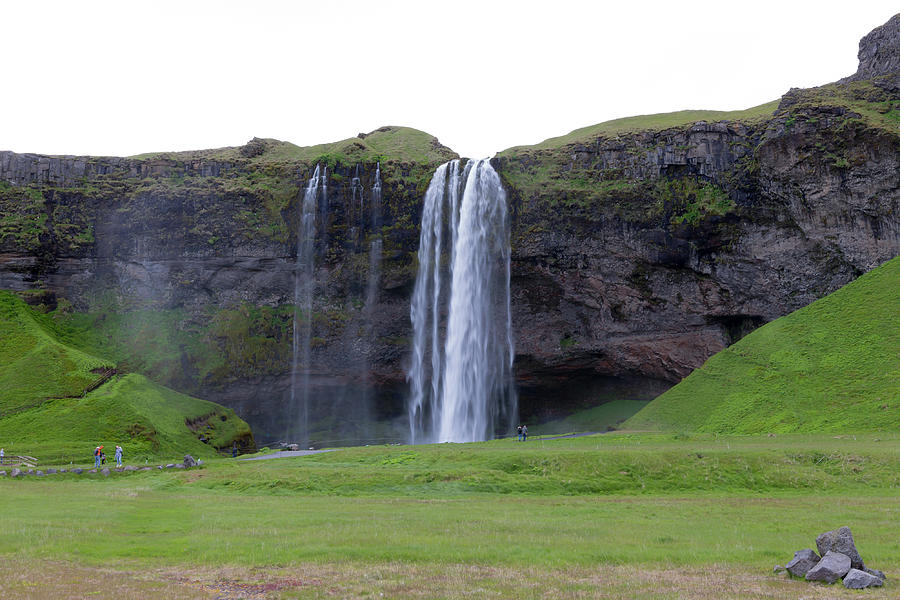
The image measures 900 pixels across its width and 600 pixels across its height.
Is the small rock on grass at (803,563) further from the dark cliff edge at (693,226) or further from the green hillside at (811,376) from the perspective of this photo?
the dark cliff edge at (693,226)

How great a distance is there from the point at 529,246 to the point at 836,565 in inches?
2298

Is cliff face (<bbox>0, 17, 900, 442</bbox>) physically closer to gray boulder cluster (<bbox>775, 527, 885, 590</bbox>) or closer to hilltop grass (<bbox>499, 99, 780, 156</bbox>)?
hilltop grass (<bbox>499, 99, 780, 156</bbox>)

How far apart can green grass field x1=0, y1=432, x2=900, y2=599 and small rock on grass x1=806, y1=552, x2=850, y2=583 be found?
28 cm

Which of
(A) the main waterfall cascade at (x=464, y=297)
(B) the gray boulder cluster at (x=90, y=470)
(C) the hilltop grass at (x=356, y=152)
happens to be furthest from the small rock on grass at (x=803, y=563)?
(C) the hilltop grass at (x=356, y=152)

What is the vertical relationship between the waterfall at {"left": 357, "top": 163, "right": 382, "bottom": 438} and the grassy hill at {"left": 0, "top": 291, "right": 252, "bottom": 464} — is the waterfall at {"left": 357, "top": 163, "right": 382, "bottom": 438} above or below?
above

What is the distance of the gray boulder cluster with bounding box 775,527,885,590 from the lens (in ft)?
37.2

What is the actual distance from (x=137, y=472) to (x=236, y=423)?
980 inches

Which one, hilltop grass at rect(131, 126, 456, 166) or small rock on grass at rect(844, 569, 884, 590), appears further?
hilltop grass at rect(131, 126, 456, 166)

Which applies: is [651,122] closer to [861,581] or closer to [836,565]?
[836,565]

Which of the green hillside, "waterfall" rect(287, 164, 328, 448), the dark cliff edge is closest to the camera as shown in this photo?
the green hillside

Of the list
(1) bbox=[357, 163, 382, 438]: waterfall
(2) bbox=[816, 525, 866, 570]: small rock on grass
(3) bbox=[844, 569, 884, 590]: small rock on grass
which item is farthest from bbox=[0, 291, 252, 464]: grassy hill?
(3) bbox=[844, 569, 884, 590]: small rock on grass

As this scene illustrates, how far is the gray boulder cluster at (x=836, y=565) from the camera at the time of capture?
447 inches

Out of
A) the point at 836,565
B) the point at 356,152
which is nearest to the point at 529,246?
the point at 356,152

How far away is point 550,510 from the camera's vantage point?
22359mm
